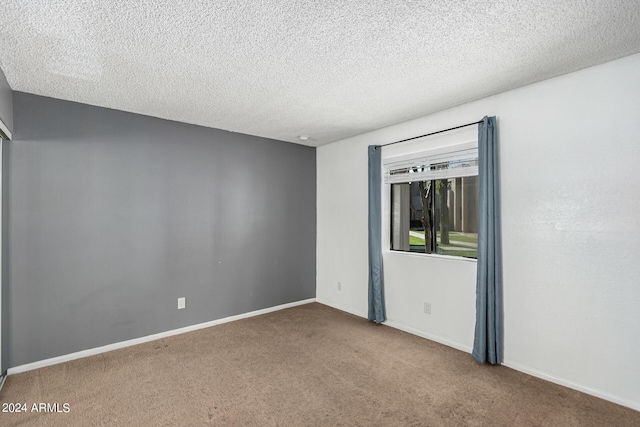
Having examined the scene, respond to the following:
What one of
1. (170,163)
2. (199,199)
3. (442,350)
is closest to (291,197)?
(199,199)

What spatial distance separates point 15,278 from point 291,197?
3125 millimetres

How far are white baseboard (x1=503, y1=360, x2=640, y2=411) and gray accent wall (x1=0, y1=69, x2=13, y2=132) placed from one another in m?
4.69

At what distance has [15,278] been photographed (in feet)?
9.28

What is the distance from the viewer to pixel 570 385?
8.20 ft

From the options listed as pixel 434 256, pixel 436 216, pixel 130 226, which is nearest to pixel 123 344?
pixel 130 226

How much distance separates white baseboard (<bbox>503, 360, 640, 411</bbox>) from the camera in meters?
2.25

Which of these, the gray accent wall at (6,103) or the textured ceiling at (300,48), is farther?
the gray accent wall at (6,103)

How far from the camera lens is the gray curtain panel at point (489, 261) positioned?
2867 mm

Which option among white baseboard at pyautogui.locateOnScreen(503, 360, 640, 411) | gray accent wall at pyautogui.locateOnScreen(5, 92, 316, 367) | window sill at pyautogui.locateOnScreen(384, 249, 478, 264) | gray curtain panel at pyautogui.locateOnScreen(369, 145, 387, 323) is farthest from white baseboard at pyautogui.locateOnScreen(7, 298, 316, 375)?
white baseboard at pyautogui.locateOnScreen(503, 360, 640, 411)

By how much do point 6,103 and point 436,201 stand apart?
4.12 meters

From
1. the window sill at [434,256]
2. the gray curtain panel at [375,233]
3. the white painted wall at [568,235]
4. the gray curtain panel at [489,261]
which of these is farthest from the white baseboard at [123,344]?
the gray curtain panel at [489,261]

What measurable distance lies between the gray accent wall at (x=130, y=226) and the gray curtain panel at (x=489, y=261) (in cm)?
267

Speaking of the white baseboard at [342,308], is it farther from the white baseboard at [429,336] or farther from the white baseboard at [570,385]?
the white baseboard at [570,385]

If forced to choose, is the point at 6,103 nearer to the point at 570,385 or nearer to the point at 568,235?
the point at 568,235
